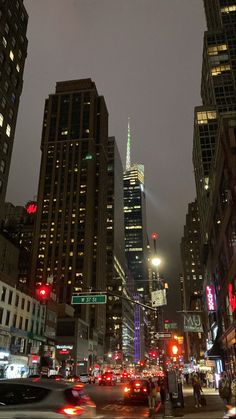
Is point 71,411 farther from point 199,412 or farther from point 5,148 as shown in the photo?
point 5,148

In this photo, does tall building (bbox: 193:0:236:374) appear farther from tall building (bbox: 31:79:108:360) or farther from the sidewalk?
tall building (bbox: 31:79:108:360)

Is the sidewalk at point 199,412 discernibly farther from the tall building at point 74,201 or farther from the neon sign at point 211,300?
the tall building at point 74,201

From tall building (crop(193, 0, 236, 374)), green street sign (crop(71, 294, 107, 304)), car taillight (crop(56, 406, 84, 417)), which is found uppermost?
tall building (crop(193, 0, 236, 374))

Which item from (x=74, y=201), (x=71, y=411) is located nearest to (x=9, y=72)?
(x=71, y=411)

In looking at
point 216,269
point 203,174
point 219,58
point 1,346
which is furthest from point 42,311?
point 219,58

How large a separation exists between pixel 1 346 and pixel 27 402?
161 ft

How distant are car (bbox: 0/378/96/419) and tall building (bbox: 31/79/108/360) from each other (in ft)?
388

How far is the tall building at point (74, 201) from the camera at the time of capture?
14912cm

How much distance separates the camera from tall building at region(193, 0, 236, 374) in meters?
35.1

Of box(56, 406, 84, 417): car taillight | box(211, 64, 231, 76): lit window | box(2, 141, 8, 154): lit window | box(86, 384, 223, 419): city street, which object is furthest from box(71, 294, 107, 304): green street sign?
box(211, 64, 231, 76): lit window

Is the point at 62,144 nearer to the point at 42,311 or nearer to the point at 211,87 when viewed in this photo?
the point at 211,87

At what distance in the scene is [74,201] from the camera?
163125mm

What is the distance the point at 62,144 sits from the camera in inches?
7092

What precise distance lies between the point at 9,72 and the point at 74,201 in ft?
322
